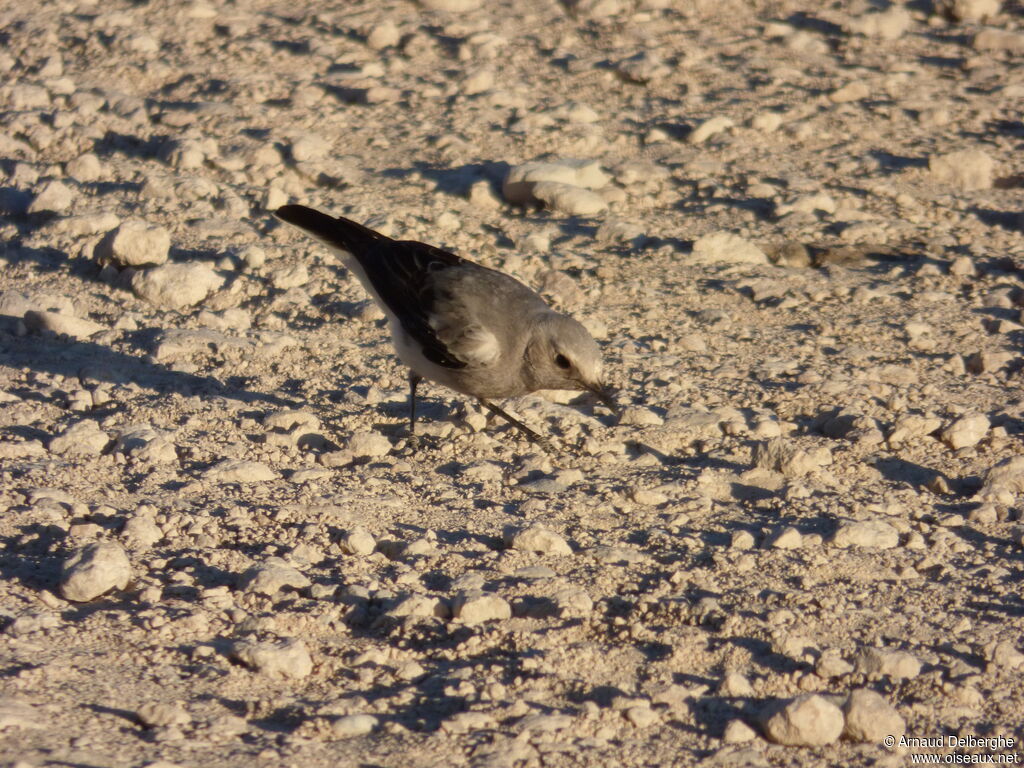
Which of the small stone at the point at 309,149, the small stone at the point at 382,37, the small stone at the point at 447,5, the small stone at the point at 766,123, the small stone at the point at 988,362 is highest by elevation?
the small stone at the point at 447,5

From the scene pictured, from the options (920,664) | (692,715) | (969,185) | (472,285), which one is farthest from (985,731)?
(969,185)

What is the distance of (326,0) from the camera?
437 inches

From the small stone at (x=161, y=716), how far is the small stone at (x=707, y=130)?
20.5 feet

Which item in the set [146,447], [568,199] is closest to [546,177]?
[568,199]

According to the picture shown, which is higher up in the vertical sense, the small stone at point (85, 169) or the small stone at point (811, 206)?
the small stone at point (85, 169)

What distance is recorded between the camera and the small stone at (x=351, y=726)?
382cm

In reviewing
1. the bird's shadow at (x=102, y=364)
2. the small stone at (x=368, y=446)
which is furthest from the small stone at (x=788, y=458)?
the bird's shadow at (x=102, y=364)

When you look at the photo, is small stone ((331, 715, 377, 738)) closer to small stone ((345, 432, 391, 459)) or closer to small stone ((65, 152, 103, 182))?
small stone ((345, 432, 391, 459))

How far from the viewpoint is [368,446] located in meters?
5.99

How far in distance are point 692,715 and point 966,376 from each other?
3226 mm

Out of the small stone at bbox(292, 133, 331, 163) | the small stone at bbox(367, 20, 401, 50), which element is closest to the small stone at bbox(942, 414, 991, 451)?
the small stone at bbox(292, 133, 331, 163)

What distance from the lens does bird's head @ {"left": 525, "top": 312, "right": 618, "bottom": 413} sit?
19.6 feet

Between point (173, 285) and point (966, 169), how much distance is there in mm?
5308

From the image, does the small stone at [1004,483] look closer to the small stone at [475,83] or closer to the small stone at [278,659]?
the small stone at [278,659]
